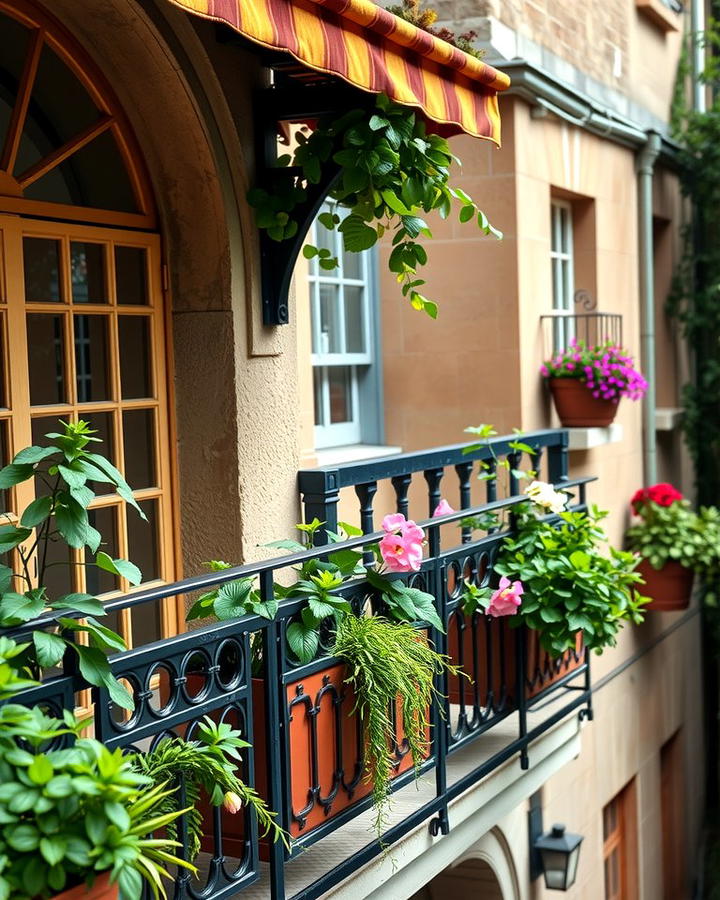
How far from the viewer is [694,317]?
11.1 meters

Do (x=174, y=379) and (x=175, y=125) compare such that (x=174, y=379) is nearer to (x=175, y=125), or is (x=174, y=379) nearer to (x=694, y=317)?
(x=175, y=125)

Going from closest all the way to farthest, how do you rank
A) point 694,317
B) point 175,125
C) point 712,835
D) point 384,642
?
point 384,642 → point 175,125 → point 694,317 → point 712,835

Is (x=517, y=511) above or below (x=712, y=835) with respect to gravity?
above

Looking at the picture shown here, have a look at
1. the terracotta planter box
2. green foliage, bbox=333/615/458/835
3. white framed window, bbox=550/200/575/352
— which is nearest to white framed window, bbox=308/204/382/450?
white framed window, bbox=550/200/575/352

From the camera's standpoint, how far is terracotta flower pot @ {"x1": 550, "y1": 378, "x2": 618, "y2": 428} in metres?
8.12

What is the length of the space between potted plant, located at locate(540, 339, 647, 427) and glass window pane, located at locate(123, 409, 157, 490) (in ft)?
12.9

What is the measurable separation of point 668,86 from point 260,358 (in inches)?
298

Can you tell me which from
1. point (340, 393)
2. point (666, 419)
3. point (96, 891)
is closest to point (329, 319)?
point (340, 393)

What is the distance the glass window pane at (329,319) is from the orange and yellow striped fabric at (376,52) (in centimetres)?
255

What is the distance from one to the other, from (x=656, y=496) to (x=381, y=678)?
20.4 feet

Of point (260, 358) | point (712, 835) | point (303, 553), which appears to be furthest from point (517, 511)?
point (712, 835)

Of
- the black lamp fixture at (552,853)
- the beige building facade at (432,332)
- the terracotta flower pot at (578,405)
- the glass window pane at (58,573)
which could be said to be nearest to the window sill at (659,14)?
the beige building facade at (432,332)

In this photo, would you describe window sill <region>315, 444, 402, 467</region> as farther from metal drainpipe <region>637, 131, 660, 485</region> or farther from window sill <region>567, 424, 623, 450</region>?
metal drainpipe <region>637, 131, 660, 485</region>

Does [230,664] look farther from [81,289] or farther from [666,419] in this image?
[666,419]
